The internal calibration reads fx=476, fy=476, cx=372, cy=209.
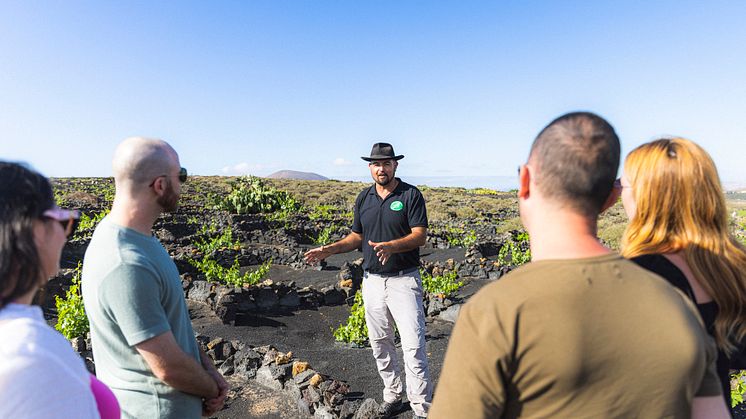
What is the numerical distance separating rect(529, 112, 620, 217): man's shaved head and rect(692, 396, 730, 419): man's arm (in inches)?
23.8

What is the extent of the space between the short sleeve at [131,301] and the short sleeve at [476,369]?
1.31 meters

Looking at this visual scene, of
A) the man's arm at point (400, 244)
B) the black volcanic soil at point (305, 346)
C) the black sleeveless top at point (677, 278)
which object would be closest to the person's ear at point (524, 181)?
the black sleeveless top at point (677, 278)

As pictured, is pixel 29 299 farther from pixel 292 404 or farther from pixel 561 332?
pixel 292 404

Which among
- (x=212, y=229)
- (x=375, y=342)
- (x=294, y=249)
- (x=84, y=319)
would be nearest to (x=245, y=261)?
(x=294, y=249)

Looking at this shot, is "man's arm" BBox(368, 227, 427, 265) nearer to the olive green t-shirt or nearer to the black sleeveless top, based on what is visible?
the black sleeveless top

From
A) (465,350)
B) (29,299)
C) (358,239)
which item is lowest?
(358,239)

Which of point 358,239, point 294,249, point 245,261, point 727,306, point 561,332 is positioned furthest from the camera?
point 294,249

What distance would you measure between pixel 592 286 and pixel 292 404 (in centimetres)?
455

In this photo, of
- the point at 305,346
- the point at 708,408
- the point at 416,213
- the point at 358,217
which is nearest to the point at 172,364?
the point at 708,408

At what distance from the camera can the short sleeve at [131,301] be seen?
189 centimetres

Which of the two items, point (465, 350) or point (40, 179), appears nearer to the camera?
point (465, 350)

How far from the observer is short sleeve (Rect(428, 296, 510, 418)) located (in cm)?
110

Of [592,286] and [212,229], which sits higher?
[592,286]

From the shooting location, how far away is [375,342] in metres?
4.19
